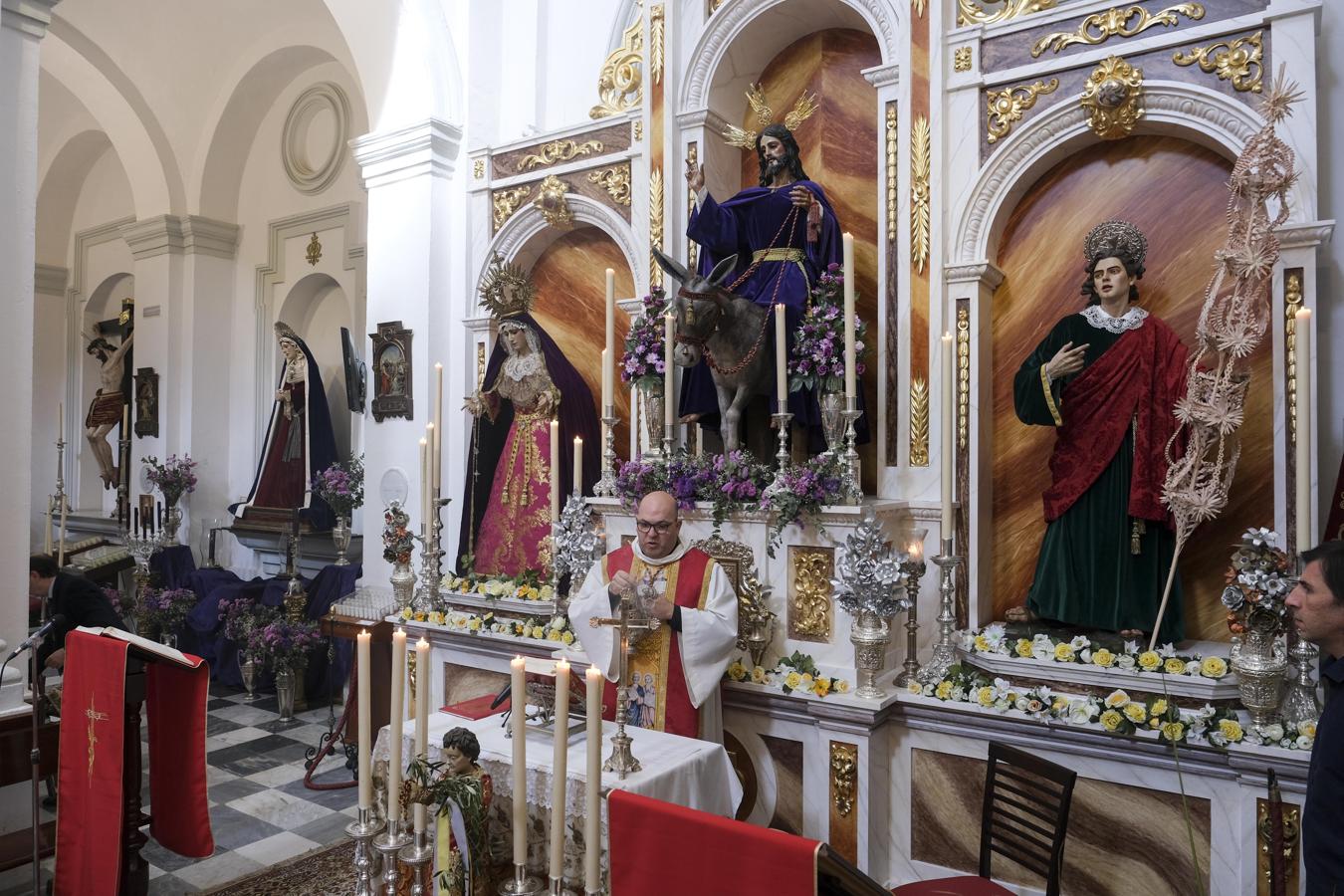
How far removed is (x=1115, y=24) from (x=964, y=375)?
1.95 meters

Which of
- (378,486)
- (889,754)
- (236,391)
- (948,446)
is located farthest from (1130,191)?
(236,391)

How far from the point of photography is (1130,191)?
5117 mm

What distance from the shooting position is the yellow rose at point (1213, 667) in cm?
395

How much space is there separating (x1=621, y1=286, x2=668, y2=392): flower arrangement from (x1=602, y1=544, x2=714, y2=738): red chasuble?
1.46 m

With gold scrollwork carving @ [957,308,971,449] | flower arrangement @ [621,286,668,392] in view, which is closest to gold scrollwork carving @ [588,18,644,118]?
flower arrangement @ [621,286,668,392]

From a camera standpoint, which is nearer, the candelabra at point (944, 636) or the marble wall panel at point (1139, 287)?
the candelabra at point (944, 636)

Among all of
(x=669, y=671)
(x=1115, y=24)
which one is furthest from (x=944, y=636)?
(x=1115, y=24)

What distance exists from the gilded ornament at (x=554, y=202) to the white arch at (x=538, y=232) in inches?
2.0

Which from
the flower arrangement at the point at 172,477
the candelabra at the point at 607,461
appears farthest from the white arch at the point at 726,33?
the flower arrangement at the point at 172,477

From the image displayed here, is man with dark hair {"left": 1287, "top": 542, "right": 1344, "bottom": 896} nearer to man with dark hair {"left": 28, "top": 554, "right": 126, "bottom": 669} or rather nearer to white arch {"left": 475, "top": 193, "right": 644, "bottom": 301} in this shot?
white arch {"left": 475, "top": 193, "right": 644, "bottom": 301}

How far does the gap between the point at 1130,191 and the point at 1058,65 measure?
78 centimetres

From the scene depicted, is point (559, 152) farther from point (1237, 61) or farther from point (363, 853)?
point (363, 853)

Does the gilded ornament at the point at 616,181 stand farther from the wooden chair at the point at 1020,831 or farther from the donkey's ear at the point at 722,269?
the wooden chair at the point at 1020,831

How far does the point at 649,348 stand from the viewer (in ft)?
18.8
